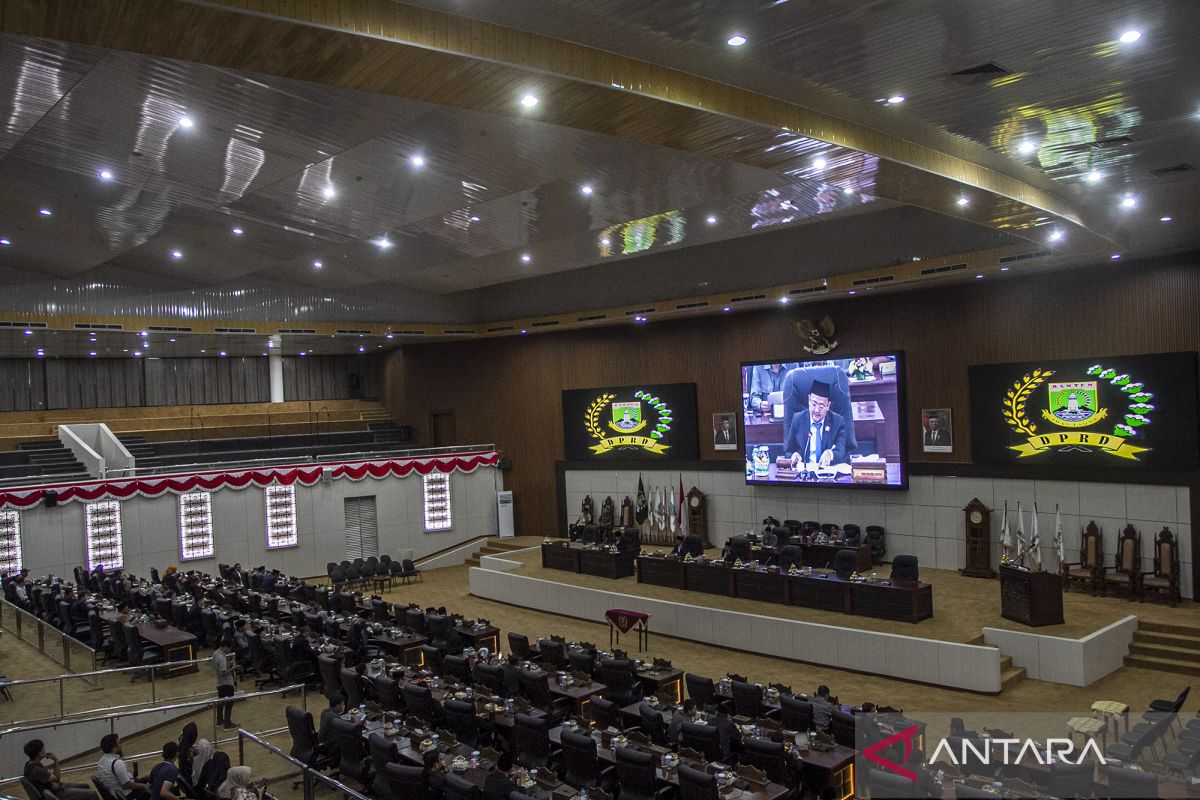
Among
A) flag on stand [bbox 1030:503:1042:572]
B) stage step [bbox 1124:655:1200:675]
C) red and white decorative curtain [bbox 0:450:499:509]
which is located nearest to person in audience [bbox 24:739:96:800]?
red and white decorative curtain [bbox 0:450:499:509]

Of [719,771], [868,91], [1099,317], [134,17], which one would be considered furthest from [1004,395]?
[134,17]

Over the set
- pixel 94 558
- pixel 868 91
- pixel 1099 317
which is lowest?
pixel 94 558

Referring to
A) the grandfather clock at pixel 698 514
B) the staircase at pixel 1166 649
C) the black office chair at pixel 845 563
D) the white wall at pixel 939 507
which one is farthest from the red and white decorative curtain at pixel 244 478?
the staircase at pixel 1166 649

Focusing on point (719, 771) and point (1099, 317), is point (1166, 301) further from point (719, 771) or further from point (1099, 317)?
point (719, 771)

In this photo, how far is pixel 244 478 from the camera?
71.6 feet

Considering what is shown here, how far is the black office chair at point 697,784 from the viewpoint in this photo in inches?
286

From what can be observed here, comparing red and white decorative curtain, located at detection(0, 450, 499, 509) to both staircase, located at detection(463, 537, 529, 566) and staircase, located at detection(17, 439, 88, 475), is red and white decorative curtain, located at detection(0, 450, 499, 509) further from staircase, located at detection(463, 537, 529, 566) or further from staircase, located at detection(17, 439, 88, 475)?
staircase, located at detection(463, 537, 529, 566)

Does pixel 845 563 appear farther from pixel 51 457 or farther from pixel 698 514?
pixel 51 457

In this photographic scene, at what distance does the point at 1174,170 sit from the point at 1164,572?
321 inches

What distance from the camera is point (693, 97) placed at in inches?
287

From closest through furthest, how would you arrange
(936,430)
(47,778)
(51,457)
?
(47,778) < (936,430) < (51,457)

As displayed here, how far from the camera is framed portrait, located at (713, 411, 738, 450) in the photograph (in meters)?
21.3

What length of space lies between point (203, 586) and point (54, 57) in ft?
38.1

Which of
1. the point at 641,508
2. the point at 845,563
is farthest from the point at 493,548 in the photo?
the point at 845,563
